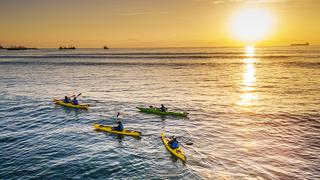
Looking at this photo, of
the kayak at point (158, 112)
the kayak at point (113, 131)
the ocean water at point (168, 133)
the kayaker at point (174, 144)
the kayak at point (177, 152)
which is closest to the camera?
the ocean water at point (168, 133)

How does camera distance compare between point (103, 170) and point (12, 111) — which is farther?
point (12, 111)

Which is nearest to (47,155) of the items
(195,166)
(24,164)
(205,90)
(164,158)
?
(24,164)

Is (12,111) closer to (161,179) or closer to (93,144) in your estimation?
(93,144)

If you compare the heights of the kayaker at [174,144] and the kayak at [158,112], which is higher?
the kayak at [158,112]

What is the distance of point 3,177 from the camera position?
24.1 meters

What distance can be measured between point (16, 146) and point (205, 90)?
46.2 metres

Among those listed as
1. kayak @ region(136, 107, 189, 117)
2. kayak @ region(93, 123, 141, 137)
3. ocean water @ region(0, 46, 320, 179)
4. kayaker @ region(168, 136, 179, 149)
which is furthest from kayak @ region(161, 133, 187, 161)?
kayak @ region(136, 107, 189, 117)

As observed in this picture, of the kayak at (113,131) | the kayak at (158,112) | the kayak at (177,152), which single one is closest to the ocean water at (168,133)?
the kayak at (177,152)

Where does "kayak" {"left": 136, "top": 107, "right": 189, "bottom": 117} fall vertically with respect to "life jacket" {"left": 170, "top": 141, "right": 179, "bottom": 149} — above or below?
above

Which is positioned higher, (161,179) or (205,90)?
(205,90)

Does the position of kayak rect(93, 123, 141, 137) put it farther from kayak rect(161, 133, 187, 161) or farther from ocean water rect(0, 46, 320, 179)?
kayak rect(161, 133, 187, 161)

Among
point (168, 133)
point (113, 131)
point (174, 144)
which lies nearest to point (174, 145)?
point (174, 144)

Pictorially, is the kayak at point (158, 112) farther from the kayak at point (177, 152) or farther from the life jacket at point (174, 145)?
the life jacket at point (174, 145)

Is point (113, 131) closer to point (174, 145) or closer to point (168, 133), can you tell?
point (168, 133)
